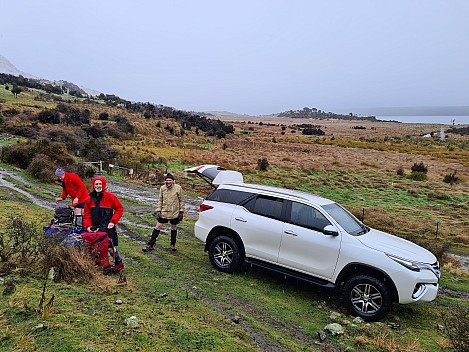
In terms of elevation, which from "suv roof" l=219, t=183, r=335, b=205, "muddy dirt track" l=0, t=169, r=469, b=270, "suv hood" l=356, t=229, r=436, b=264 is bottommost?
"muddy dirt track" l=0, t=169, r=469, b=270

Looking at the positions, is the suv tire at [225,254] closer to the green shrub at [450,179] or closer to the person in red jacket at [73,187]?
the person in red jacket at [73,187]

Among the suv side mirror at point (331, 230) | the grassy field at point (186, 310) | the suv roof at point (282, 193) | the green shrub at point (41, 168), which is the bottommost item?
the green shrub at point (41, 168)

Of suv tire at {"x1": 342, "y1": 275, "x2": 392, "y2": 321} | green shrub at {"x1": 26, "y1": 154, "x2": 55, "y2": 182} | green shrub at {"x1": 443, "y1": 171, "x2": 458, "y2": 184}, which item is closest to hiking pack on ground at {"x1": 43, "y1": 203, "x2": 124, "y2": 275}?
suv tire at {"x1": 342, "y1": 275, "x2": 392, "y2": 321}

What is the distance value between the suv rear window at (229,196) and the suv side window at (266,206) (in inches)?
6.5

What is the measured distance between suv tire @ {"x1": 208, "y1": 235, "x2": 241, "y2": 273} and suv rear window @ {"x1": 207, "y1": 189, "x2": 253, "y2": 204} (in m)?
0.76

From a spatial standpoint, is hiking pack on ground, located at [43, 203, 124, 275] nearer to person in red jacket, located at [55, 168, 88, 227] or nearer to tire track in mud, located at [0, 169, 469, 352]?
person in red jacket, located at [55, 168, 88, 227]

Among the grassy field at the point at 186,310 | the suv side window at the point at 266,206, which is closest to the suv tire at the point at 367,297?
the grassy field at the point at 186,310

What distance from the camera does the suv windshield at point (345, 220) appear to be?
6.85 meters

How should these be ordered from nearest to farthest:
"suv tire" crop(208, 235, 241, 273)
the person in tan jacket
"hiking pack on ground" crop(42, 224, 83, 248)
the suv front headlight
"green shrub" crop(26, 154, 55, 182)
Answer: the suv front headlight, "hiking pack on ground" crop(42, 224, 83, 248), "suv tire" crop(208, 235, 241, 273), the person in tan jacket, "green shrub" crop(26, 154, 55, 182)

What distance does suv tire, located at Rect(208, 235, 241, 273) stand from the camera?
24.9 feet

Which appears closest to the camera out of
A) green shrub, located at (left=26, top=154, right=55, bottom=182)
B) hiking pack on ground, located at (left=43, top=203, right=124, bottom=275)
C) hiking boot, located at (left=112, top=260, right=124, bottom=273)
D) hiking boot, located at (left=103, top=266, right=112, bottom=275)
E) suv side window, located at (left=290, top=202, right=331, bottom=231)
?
hiking pack on ground, located at (left=43, top=203, right=124, bottom=275)

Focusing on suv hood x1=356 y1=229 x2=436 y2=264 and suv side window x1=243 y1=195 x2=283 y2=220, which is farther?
suv side window x1=243 y1=195 x2=283 y2=220

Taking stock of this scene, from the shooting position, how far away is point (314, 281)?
6723 millimetres

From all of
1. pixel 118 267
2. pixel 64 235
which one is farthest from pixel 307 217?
pixel 64 235
